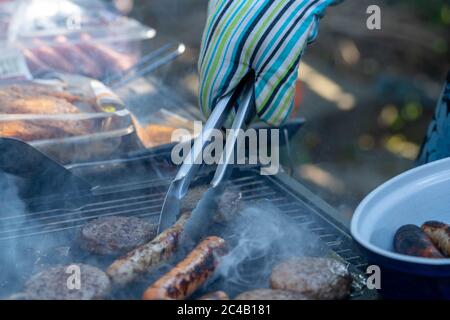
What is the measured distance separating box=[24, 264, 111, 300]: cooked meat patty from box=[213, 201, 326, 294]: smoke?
0.46 m

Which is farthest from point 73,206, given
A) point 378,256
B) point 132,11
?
point 132,11

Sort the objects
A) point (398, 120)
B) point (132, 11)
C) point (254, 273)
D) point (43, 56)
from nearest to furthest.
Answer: point (254, 273), point (43, 56), point (398, 120), point (132, 11)

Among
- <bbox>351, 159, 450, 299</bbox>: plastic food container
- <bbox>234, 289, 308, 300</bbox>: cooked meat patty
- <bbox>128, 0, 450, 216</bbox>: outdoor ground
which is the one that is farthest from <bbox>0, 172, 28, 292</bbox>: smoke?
<bbox>128, 0, 450, 216</bbox>: outdoor ground

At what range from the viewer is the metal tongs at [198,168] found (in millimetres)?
2398

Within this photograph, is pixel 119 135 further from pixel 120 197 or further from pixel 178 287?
pixel 178 287

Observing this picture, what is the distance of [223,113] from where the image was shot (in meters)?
2.62

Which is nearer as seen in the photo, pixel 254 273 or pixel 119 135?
pixel 254 273

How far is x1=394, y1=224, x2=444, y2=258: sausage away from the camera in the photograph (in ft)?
6.96

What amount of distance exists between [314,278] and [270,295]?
21 cm

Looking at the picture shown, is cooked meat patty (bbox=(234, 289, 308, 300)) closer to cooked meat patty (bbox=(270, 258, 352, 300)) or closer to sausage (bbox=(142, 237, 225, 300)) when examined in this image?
cooked meat patty (bbox=(270, 258, 352, 300))

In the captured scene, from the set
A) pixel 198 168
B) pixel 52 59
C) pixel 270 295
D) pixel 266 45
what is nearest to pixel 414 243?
pixel 270 295

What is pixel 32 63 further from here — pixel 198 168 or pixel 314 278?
pixel 314 278

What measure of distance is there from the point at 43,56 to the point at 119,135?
5.46 feet

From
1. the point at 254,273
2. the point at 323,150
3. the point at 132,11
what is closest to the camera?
the point at 254,273
